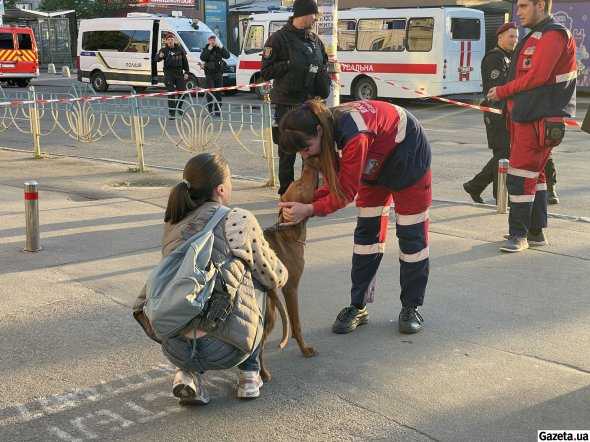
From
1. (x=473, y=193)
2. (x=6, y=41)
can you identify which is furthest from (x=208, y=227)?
(x=6, y=41)

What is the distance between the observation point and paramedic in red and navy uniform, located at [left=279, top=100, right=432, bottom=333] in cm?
409

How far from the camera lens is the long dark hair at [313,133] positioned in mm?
4051

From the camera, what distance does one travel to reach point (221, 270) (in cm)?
361

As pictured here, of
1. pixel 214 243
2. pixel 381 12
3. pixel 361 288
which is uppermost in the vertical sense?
pixel 381 12

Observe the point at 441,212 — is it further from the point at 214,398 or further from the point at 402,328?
the point at 214,398

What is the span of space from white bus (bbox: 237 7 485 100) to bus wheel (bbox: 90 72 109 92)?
30.4 feet

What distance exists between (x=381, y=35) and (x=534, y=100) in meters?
16.0

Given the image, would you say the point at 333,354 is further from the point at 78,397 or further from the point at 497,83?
the point at 497,83

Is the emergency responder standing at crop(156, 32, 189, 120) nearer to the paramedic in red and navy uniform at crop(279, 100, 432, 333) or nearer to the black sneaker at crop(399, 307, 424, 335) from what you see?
the paramedic in red and navy uniform at crop(279, 100, 432, 333)

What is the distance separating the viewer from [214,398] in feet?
13.0

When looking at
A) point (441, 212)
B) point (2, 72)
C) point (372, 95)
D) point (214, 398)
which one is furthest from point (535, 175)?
point (2, 72)

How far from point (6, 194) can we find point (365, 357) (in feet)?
19.9

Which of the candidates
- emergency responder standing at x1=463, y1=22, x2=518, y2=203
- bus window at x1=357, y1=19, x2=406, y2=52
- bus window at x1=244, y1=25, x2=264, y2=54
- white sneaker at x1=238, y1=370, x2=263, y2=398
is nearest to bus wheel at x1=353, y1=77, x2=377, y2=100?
bus window at x1=357, y1=19, x2=406, y2=52

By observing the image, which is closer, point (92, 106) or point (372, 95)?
point (92, 106)
